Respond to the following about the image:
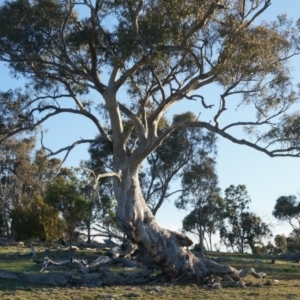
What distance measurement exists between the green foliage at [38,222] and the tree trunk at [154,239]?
64.1 feet

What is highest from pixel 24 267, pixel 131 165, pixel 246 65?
pixel 246 65

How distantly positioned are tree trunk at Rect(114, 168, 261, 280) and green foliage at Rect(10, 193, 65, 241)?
19.5 m

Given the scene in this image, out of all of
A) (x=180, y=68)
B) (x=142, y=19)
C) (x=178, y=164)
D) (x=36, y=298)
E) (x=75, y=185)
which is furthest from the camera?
(x=178, y=164)

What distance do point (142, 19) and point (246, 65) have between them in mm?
3229

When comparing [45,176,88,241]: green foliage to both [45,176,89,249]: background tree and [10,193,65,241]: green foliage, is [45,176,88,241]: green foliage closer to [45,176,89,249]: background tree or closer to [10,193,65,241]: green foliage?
[45,176,89,249]: background tree

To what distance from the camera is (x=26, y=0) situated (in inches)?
756

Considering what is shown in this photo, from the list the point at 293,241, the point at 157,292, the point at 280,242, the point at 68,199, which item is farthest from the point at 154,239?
the point at 293,241

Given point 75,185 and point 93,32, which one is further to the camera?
point 75,185

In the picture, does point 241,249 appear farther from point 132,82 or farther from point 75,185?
point 132,82

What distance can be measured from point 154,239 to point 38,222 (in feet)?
70.2

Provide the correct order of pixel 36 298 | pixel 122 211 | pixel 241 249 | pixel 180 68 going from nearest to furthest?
pixel 36 298 → pixel 122 211 → pixel 180 68 → pixel 241 249

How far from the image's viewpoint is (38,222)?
3722cm

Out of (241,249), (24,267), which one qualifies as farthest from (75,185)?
(241,249)

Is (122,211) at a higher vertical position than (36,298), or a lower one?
higher
